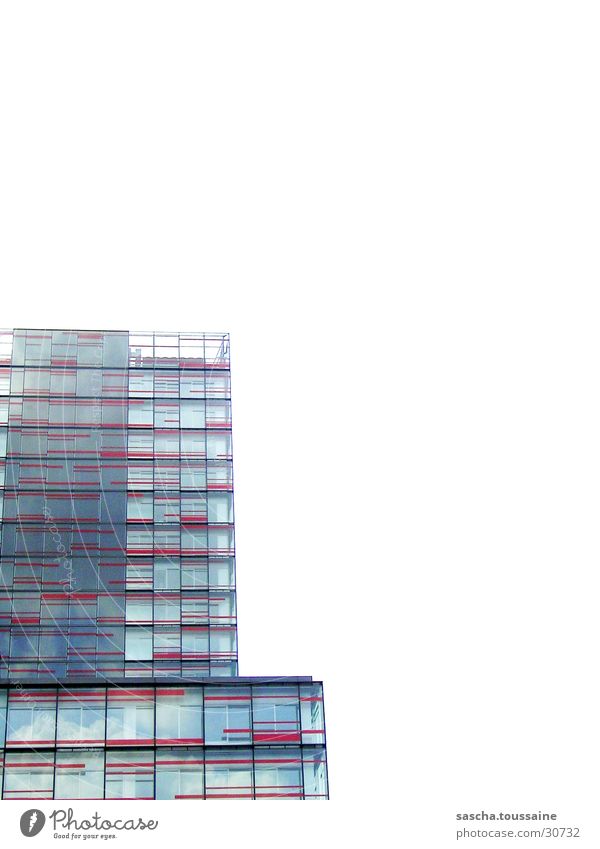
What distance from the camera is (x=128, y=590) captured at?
3111 centimetres

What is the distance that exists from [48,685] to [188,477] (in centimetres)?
698

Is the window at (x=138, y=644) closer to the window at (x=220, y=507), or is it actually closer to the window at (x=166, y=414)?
the window at (x=220, y=507)

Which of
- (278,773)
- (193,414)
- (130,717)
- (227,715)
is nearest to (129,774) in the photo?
(130,717)

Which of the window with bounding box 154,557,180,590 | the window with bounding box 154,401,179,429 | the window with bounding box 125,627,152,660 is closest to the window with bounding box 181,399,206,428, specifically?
the window with bounding box 154,401,179,429

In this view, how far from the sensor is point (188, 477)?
32.8 meters

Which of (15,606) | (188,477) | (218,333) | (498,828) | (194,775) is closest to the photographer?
(498,828)

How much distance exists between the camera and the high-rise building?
2748cm

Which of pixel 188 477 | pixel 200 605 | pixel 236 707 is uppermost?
pixel 188 477

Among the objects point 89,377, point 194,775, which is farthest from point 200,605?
point 89,377

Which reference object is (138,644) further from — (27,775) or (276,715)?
(27,775)

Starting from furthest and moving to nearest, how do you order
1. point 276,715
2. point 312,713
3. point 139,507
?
point 139,507 < point 312,713 < point 276,715

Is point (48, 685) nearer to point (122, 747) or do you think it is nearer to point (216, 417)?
Answer: point (122, 747)

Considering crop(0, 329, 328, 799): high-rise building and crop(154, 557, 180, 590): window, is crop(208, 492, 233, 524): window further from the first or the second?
crop(154, 557, 180, 590): window

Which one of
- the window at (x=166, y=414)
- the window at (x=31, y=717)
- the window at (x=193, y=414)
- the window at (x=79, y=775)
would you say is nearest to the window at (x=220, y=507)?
the window at (x=193, y=414)
